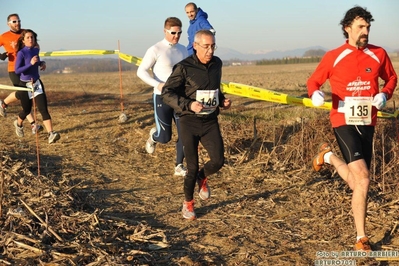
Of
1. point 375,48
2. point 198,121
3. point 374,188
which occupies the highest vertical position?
point 375,48

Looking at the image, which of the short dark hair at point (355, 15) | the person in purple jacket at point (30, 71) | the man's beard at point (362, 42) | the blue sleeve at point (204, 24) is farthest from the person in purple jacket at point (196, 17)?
the man's beard at point (362, 42)

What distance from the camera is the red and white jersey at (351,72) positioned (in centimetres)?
494

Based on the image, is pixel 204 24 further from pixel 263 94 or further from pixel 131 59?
pixel 131 59

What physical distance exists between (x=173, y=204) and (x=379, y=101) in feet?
8.98

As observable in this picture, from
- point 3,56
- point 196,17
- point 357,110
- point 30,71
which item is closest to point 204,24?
point 196,17

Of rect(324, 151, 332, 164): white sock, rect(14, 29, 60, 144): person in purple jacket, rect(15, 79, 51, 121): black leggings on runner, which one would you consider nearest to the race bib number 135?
rect(324, 151, 332, 164): white sock

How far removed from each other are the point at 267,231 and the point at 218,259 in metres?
0.91

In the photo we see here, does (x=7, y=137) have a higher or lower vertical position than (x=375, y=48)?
lower

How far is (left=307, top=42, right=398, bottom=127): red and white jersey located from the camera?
4.94 metres

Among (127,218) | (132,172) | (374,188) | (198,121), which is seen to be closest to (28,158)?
(132,172)

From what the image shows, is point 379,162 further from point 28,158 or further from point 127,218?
point 28,158

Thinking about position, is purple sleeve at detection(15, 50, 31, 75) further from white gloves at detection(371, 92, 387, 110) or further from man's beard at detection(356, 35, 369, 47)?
white gloves at detection(371, 92, 387, 110)

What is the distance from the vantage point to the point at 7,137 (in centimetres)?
972

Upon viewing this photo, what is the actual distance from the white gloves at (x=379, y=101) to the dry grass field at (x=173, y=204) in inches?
51.8
